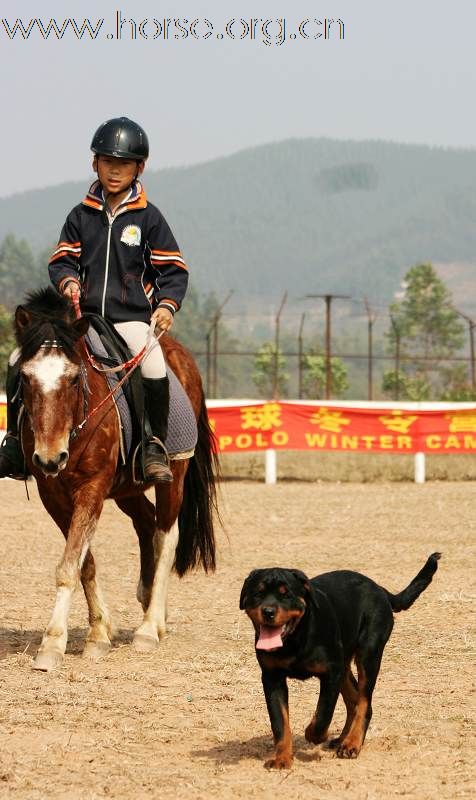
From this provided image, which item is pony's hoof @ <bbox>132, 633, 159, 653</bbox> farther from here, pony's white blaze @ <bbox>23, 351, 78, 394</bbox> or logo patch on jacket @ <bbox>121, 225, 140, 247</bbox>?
logo patch on jacket @ <bbox>121, 225, 140, 247</bbox>

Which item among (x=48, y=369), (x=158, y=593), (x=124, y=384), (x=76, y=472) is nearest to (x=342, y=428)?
(x=158, y=593)

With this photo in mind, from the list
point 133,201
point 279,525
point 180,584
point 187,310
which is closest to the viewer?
point 133,201

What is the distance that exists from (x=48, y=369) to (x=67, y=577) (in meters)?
1.29

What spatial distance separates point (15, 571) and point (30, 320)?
4691 millimetres

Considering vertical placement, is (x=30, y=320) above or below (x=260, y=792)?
above

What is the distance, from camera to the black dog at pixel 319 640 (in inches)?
191

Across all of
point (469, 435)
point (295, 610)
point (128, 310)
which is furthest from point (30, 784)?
point (469, 435)

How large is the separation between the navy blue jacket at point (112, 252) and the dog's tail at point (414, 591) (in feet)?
9.88

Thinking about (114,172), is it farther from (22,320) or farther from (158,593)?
(158,593)

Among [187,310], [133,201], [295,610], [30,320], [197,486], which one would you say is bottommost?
[295,610]

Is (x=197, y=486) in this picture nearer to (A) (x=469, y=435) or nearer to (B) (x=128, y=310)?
(B) (x=128, y=310)

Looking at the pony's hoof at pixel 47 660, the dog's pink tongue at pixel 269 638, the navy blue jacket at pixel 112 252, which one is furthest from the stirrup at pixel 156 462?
the dog's pink tongue at pixel 269 638

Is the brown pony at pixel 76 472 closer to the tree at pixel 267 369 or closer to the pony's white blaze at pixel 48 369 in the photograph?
the pony's white blaze at pixel 48 369

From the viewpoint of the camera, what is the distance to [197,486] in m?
9.17
